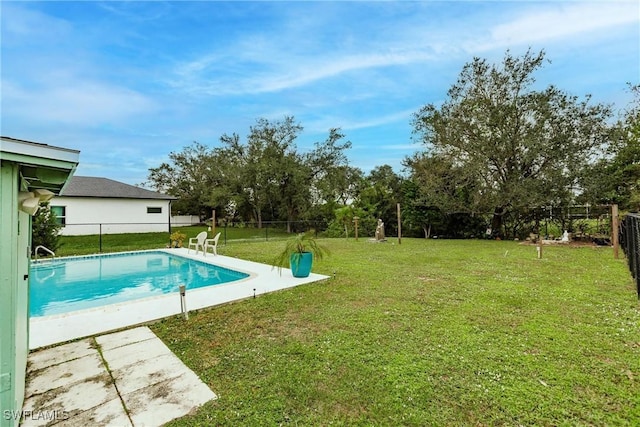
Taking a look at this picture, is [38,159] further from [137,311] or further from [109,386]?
[137,311]

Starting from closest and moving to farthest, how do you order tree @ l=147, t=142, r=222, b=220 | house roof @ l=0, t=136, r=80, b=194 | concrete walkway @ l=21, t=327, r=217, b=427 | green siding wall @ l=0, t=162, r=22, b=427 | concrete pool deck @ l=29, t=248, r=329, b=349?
green siding wall @ l=0, t=162, r=22, b=427 → house roof @ l=0, t=136, r=80, b=194 → concrete walkway @ l=21, t=327, r=217, b=427 → concrete pool deck @ l=29, t=248, r=329, b=349 → tree @ l=147, t=142, r=222, b=220

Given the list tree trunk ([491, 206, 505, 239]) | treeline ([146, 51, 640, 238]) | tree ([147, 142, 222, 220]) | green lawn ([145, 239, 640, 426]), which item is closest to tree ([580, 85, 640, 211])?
treeline ([146, 51, 640, 238])

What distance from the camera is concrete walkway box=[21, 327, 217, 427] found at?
2.08 meters

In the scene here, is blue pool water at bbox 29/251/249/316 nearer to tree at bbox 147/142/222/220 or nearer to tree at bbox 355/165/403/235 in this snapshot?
tree at bbox 355/165/403/235

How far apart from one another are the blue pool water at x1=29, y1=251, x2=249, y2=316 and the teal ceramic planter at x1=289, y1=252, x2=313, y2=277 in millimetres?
1556

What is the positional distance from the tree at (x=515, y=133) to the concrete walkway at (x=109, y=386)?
44.5 feet

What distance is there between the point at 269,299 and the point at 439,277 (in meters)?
3.64

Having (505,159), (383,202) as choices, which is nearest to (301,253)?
(505,159)

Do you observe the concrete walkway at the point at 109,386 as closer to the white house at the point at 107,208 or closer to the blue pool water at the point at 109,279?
the blue pool water at the point at 109,279

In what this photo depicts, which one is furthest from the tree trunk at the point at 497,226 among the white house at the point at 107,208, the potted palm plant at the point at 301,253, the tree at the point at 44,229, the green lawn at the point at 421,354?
the white house at the point at 107,208

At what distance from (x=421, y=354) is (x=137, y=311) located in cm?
390

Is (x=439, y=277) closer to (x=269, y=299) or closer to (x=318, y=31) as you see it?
(x=269, y=299)

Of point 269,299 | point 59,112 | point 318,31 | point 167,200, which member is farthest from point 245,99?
point 269,299

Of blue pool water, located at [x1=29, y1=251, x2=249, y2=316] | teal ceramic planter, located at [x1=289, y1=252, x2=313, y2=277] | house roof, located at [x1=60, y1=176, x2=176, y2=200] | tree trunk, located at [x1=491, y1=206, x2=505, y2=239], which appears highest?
house roof, located at [x1=60, y1=176, x2=176, y2=200]
